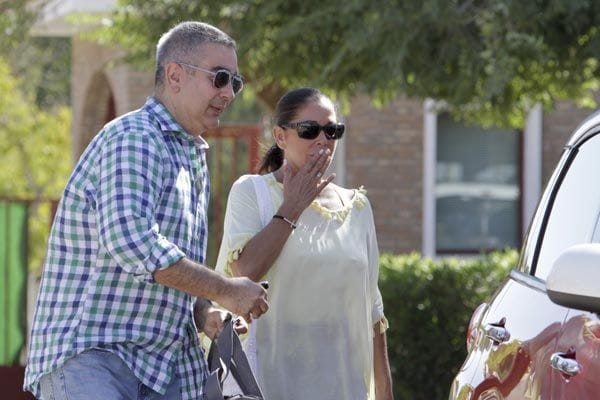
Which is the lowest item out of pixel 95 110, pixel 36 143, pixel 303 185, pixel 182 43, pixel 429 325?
pixel 36 143

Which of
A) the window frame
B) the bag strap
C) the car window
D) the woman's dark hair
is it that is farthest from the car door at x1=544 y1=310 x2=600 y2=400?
the window frame

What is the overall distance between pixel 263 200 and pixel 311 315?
1.40 ft

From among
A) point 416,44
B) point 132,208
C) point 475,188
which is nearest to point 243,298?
point 132,208

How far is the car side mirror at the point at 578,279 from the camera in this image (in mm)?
3402

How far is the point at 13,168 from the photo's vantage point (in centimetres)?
2903

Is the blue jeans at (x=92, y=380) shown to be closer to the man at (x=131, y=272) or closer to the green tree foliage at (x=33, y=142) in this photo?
the man at (x=131, y=272)

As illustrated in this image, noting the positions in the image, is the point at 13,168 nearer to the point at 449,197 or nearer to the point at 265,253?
the point at 449,197

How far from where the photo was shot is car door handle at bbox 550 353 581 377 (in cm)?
362

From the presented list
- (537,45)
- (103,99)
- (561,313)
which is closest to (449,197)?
(103,99)

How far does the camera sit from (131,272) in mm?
4156

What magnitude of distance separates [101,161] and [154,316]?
1.54 ft

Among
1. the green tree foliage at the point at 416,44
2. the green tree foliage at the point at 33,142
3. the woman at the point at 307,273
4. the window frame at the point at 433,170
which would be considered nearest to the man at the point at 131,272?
the woman at the point at 307,273

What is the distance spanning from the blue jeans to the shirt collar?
68 centimetres

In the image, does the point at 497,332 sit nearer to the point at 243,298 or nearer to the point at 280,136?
the point at 243,298
